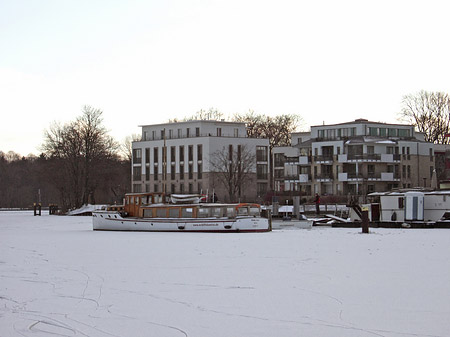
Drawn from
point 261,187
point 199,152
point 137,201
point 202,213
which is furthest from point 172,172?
point 202,213

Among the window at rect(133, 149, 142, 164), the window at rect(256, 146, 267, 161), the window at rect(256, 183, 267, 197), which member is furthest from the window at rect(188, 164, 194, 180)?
the window at rect(256, 146, 267, 161)

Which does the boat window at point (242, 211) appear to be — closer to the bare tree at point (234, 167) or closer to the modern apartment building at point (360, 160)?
the modern apartment building at point (360, 160)

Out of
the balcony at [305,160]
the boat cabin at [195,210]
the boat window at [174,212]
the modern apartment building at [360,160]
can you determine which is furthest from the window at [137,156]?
the boat window at [174,212]

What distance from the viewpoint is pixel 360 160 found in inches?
3681

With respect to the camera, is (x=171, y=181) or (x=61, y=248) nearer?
(x=61, y=248)

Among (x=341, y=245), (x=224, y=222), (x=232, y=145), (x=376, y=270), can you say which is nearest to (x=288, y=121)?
(x=232, y=145)

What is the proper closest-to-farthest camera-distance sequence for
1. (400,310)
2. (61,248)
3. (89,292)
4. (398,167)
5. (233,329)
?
(233,329) < (400,310) < (89,292) < (61,248) < (398,167)

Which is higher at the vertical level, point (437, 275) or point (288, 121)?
point (288, 121)

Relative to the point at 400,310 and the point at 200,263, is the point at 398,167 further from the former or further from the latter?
the point at 400,310

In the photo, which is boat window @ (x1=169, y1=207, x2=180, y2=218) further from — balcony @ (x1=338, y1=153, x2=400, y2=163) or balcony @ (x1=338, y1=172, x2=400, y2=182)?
balcony @ (x1=338, y1=153, x2=400, y2=163)

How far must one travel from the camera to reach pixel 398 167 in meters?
97.0

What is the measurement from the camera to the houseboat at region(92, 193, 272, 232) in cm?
3744

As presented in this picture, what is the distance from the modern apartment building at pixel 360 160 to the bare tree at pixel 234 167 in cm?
537

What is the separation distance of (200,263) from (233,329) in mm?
8553
